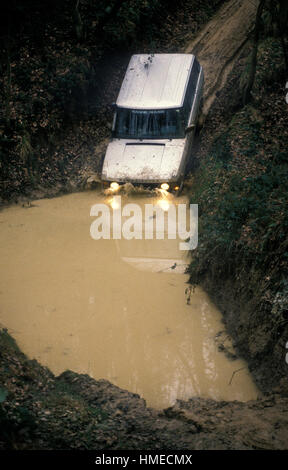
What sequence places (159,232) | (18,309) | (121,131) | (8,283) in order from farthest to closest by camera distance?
(121,131) → (159,232) → (8,283) → (18,309)

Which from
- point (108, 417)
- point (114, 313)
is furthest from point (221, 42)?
point (108, 417)

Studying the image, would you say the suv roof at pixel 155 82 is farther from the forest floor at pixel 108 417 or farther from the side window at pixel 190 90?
the forest floor at pixel 108 417

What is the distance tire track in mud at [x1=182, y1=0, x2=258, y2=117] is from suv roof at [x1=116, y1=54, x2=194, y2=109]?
5.48 ft

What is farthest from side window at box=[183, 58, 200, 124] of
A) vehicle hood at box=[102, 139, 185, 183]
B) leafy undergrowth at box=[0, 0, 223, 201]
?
leafy undergrowth at box=[0, 0, 223, 201]

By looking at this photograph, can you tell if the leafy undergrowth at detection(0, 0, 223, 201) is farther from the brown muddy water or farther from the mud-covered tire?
the mud-covered tire

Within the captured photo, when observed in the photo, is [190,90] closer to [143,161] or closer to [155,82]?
[155,82]

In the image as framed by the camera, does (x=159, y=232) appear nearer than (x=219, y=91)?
Yes

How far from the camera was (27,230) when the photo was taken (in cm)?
903

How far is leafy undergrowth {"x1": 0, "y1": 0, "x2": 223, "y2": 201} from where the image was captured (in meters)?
10.5

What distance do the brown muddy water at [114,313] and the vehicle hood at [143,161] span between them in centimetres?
119

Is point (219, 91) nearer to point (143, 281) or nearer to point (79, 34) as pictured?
point (79, 34)

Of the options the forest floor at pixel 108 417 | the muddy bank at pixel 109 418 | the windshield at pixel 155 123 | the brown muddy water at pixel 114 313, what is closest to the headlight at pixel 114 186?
the brown muddy water at pixel 114 313
